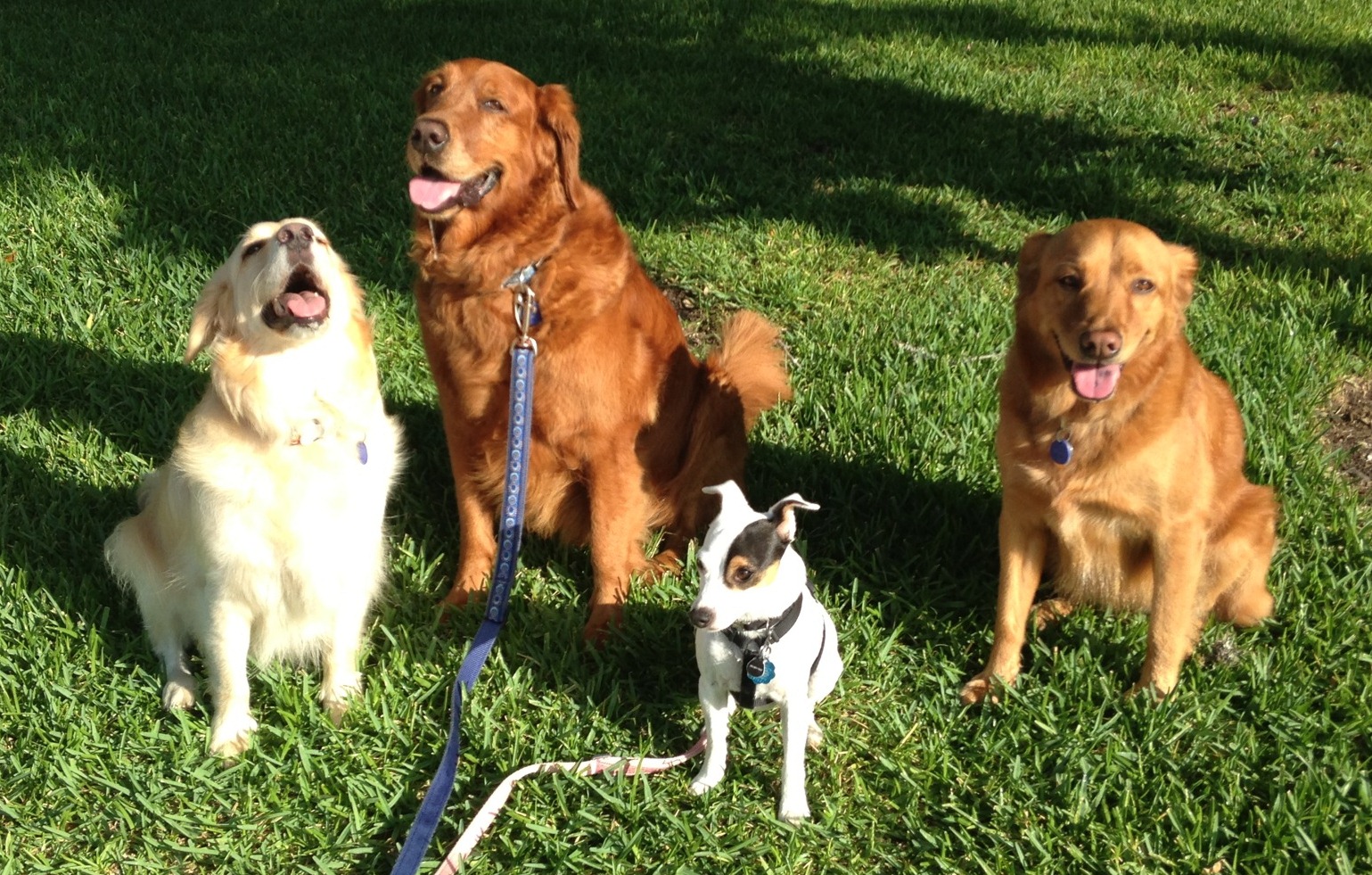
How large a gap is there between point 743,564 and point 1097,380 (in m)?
1.04

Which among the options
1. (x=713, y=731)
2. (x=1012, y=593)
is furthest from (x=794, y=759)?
(x=1012, y=593)

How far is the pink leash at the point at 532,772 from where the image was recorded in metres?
2.63

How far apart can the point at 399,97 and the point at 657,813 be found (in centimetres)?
606

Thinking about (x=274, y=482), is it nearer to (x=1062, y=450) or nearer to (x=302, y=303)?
(x=302, y=303)

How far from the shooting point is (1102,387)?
2.74m

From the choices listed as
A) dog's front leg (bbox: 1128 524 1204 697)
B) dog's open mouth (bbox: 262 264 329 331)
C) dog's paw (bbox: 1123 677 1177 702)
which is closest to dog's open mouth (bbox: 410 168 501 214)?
dog's open mouth (bbox: 262 264 329 331)

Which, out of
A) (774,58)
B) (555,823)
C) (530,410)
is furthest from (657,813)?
(774,58)

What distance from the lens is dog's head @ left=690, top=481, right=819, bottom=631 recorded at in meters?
2.38

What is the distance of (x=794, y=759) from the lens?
8.84ft

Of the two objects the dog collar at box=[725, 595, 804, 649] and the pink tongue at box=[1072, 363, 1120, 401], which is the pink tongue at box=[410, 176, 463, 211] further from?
the pink tongue at box=[1072, 363, 1120, 401]

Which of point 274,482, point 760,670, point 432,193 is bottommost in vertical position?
point 760,670

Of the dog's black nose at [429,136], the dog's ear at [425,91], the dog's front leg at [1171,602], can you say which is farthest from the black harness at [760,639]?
the dog's ear at [425,91]

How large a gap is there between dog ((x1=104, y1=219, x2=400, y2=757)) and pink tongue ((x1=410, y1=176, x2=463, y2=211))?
0.40 metres

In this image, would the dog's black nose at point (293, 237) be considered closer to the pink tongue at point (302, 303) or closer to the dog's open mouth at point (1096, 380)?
the pink tongue at point (302, 303)
